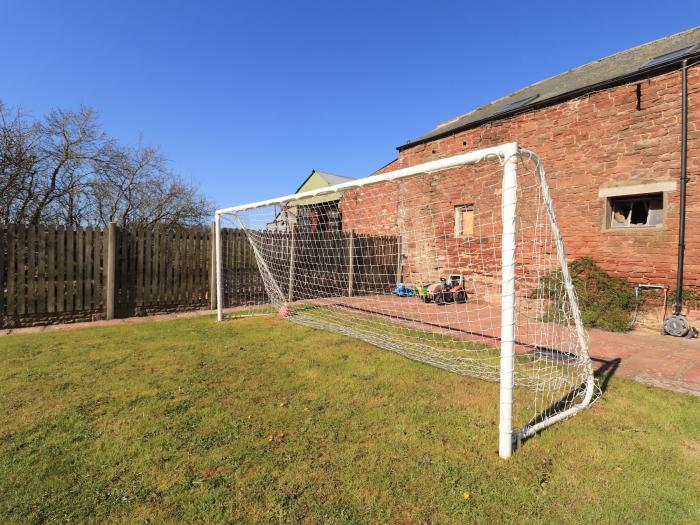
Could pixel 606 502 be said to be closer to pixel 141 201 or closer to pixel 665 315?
pixel 665 315

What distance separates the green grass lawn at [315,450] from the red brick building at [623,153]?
4.43 metres

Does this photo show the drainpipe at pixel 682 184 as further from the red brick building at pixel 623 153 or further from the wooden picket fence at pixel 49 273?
the wooden picket fence at pixel 49 273

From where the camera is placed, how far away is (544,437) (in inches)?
99.4

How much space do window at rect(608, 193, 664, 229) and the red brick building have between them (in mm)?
16

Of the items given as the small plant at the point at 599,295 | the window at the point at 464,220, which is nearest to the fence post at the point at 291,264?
the window at the point at 464,220

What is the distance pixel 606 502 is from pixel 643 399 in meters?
1.78

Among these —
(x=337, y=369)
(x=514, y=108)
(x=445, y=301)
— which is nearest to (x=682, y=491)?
(x=337, y=369)

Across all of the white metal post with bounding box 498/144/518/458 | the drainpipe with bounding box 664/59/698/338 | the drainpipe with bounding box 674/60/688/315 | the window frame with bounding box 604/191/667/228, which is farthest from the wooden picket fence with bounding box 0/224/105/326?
the drainpipe with bounding box 674/60/688/315

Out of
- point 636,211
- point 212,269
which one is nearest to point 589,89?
point 636,211

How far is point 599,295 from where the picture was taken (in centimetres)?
698

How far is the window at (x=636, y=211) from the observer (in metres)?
6.60

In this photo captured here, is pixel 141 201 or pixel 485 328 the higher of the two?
pixel 141 201

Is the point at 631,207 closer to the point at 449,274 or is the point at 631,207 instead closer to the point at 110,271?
the point at 449,274

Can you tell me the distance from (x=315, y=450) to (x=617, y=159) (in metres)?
7.91
